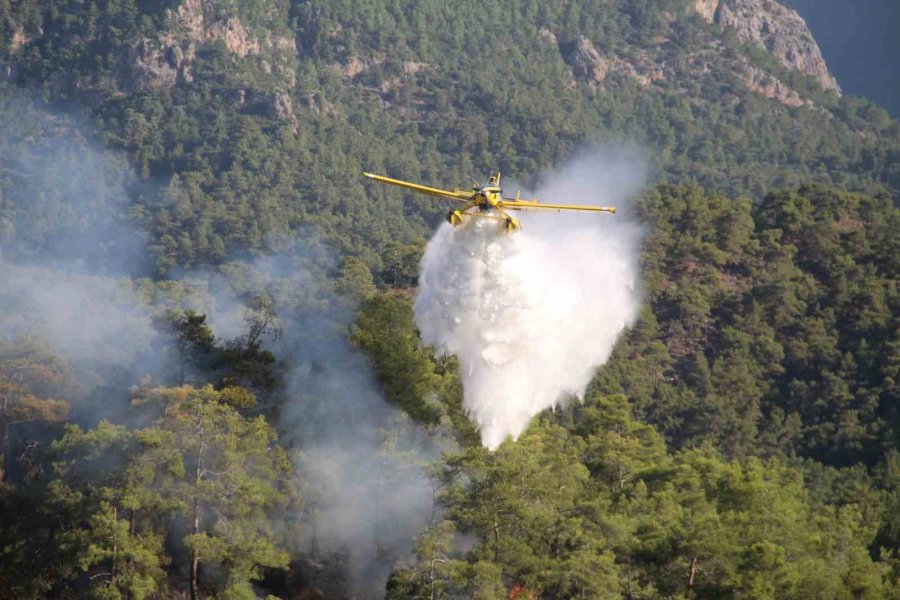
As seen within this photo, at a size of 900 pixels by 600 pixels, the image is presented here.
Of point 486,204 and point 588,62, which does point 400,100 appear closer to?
point 588,62

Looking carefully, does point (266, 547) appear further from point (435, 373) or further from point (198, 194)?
point (198, 194)

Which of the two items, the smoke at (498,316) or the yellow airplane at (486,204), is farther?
the smoke at (498,316)

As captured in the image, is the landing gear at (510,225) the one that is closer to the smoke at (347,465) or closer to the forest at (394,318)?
the forest at (394,318)

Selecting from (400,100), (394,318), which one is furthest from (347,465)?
(400,100)

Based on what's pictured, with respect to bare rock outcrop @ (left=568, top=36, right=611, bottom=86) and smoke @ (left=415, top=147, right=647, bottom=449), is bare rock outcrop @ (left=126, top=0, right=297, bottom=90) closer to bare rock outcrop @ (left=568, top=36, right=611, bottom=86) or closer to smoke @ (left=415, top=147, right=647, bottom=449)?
bare rock outcrop @ (left=568, top=36, right=611, bottom=86)

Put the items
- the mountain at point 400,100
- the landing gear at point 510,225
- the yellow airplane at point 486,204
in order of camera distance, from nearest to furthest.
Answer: the yellow airplane at point 486,204
the landing gear at point 510,225
the mountain at point 400,100

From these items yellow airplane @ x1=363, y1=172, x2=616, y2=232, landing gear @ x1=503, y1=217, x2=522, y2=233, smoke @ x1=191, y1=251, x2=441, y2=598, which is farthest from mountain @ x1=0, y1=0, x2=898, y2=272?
yellow airplane @ x1=363, y1=172, x2=616, y2=232

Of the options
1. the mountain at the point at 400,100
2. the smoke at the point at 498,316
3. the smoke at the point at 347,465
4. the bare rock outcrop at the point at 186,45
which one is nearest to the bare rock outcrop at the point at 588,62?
the mountain at the point at 400,100

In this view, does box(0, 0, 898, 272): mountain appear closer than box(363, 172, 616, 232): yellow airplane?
No

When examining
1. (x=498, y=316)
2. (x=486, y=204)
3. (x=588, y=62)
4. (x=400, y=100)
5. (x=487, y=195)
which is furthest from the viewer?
(x=588, y=62)
